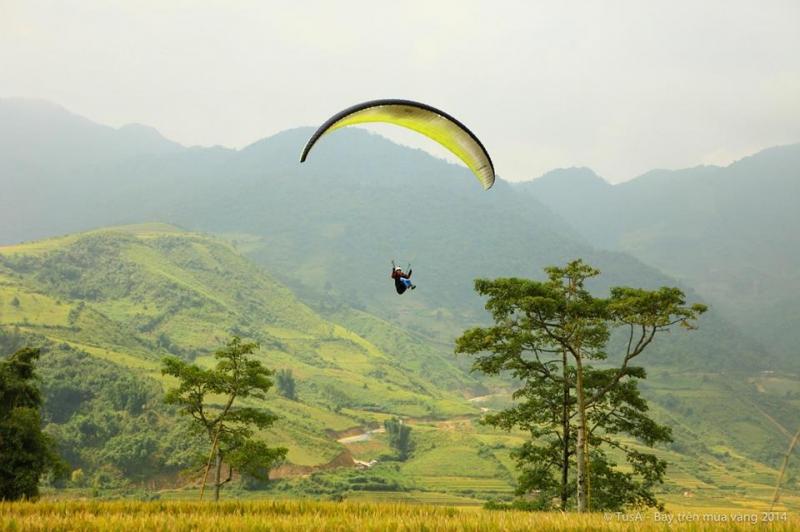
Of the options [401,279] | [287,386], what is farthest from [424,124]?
[287,386]

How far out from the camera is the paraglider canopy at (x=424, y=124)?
13.8 m

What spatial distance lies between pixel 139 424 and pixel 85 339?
126 ft

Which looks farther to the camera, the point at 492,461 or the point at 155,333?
the point at 155,333

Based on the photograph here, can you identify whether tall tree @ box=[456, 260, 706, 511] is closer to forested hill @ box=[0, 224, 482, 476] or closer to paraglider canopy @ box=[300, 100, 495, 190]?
paraglider canopy @ box=[300, 100, 495, 190]

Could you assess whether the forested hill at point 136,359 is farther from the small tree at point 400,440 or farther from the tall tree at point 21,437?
the tall tree at point 21,437

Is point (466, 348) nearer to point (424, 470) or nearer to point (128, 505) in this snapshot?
point (128, 505)

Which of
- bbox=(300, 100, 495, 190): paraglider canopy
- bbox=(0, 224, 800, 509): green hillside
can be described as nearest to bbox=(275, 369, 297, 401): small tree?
bbox=(0, 224, 800, 509): green hillside

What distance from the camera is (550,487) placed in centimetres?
2280

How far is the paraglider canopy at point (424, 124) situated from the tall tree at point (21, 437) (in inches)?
850

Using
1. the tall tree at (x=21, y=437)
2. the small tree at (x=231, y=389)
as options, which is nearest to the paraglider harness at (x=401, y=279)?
the small tree at (x=231, y=389)

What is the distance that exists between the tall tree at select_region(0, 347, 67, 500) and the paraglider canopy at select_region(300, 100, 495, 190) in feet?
70.8

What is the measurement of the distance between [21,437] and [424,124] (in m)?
23.9

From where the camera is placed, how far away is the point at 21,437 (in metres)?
26.0

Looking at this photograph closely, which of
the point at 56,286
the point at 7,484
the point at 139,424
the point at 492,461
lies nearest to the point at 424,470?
the point at 492,461
